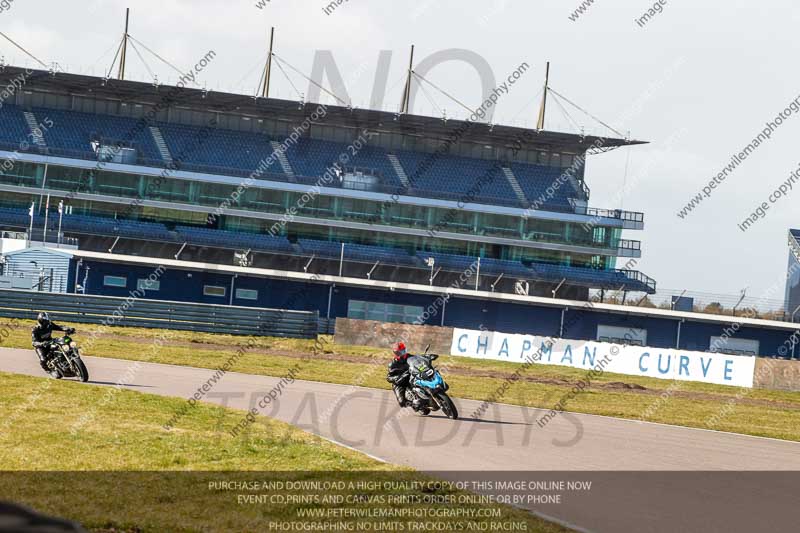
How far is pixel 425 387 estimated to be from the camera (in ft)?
64.1

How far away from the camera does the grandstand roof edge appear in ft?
219

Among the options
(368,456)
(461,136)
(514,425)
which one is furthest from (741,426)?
(461,136)

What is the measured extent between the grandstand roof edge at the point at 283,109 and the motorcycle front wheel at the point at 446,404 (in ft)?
161

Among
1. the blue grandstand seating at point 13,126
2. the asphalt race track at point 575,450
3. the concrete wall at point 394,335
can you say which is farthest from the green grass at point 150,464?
the blue grandstand seating at point 13,126

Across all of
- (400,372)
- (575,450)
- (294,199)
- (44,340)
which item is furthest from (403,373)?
(294,199)

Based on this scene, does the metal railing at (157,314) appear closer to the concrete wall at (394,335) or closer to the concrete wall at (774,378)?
the concrete wall at (394,335)

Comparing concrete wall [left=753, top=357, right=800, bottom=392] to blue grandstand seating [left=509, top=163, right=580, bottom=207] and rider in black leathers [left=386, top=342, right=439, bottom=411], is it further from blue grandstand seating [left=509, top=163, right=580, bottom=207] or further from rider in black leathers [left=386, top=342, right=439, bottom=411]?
blue grandstand seating [left=509, top=163, right=580, bottom=207]

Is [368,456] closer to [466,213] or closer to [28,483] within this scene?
[28,483]

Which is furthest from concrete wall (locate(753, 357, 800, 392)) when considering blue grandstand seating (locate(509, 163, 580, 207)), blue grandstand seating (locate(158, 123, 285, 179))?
blue grandstand seating (locate(158, 123, 285, 179))

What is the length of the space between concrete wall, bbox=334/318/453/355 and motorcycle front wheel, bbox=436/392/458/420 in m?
19.3

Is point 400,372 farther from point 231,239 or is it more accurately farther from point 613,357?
point 231,239

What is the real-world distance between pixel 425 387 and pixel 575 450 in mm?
3844

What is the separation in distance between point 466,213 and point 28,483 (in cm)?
5758

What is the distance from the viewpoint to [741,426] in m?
24.0
